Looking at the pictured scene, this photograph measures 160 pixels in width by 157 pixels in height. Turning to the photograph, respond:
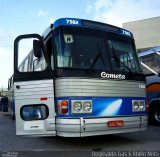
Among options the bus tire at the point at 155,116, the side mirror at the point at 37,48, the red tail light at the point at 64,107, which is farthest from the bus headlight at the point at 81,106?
the bus tire at the point at 155,116

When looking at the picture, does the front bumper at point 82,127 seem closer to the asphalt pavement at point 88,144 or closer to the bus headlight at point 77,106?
the bus headlight at point 77,106

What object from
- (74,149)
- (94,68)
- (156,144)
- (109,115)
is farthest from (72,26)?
(156,144)

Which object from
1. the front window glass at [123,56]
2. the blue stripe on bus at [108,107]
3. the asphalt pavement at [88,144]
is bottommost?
the asphalt pavement at [88,144]

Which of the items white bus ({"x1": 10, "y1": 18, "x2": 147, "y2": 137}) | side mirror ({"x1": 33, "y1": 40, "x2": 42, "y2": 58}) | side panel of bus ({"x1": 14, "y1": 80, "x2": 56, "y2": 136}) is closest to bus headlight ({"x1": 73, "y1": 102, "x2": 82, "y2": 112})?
white bus ({"x1": 10, "y1": 18, "x2": 147, "y2": 137})

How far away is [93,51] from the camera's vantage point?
829 centimetres

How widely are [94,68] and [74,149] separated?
2.05 m

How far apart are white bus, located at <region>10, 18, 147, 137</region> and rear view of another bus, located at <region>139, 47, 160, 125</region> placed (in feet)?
12.5

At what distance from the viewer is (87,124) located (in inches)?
307

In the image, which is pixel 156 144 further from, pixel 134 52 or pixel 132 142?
pixel 134 52

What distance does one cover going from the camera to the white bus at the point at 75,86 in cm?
785

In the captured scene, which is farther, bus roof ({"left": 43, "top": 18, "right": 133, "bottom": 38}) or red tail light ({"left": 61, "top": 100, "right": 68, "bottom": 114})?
bus roof ({"left": 43, "top": 18, "right": 133, "bottom": 38})

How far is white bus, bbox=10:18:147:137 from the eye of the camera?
7.85 meters

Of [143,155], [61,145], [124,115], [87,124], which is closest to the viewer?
[143,155]

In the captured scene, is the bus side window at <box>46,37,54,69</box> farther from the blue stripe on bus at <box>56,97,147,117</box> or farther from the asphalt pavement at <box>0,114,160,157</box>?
the asphalt pavement at <box>0,114,160,157</box>
